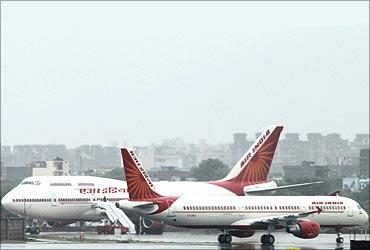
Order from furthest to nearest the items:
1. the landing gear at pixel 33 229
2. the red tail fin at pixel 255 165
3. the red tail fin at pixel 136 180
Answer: the red tail fin at pixel 255 165
the landing gear at pixel 33 229
the red tail fin at pixel 136 180

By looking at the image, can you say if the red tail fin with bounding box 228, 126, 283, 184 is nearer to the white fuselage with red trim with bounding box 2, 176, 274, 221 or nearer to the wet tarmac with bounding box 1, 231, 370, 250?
the white fuselage with red trim with bounding box 2, 176, 274, 221

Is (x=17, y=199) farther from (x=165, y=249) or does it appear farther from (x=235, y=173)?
(x=165, y=249)

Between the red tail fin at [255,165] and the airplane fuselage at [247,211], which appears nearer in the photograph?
the airplane fuselage at [247,211]

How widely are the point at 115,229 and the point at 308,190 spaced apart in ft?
255

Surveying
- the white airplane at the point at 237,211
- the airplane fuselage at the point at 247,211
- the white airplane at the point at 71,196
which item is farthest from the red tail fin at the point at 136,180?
the white airplane at the point at 71,196

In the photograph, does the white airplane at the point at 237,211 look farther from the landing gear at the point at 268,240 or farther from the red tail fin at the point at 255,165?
the red tail fin at the point at 255,165

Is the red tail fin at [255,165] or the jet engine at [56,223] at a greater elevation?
the red tail fin at [255,165]

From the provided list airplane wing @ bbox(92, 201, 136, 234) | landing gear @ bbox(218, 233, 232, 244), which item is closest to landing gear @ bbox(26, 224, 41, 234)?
airplane wing @ bbox(92, 201, 136, 234)

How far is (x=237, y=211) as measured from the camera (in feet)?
304

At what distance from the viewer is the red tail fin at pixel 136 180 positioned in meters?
92.1

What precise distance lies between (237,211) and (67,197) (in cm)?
2404

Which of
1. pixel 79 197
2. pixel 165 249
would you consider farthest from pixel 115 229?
pixel 165 249

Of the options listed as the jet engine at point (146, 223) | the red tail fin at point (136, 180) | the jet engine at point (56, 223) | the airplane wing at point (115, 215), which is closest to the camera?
the red tail fin at point (136, 180)

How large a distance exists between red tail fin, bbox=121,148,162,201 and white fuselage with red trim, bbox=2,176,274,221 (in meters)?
19.6
